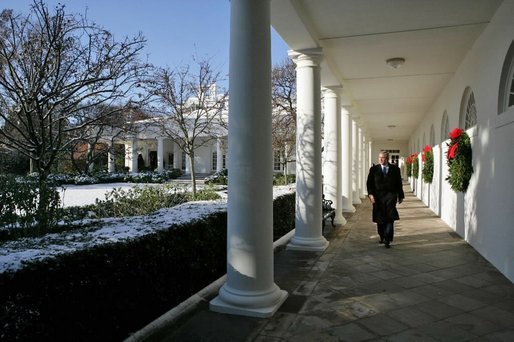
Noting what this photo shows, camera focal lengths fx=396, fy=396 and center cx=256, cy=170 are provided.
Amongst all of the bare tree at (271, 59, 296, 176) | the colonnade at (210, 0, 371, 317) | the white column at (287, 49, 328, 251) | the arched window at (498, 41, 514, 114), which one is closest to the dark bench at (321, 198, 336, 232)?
the white column at (287, 49, 328, 251)

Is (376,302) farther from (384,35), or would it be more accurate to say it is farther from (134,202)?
(134,202)

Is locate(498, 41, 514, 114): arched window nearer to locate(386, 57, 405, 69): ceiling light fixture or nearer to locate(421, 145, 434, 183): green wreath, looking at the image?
locate(386, 57, 405, 69): ceiling light fixture

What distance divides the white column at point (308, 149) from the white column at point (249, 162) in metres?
2.77

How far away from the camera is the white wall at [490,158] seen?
16.7 ft

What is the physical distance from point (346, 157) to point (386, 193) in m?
5.20

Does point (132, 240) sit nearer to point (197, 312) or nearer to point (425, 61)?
point (197, 312)

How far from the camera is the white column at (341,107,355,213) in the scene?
480 inches

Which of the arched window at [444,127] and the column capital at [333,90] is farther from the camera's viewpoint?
the arched window at [444,127]

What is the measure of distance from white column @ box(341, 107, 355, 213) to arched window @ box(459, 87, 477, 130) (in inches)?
158

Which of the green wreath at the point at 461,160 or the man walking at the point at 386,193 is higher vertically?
the green wreath at the point at 461,160

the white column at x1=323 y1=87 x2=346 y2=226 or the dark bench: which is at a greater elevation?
the white column at x1=323 y1=87 x2=346 y2=226

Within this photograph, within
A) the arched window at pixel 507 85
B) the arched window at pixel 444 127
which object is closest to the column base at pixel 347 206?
the arched window at pixel 444 127

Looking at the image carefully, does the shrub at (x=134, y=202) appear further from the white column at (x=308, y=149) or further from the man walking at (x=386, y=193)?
the man walking at (x=386, y=193)

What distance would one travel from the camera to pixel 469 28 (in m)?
6.21
